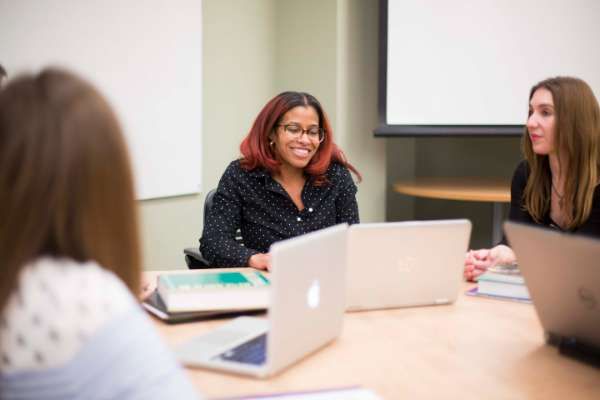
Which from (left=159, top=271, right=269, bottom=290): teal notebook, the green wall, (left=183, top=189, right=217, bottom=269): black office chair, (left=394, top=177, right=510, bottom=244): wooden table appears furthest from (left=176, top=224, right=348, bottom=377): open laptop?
(left=394, top=177, right=510, bottom=244): wooden table

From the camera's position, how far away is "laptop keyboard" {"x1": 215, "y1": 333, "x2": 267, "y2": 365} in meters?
1.21

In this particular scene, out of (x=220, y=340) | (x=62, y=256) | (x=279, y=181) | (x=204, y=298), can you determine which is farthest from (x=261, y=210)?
(x=62, y=256)

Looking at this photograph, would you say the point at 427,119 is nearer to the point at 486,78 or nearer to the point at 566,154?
the point at 486,78

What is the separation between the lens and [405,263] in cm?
157

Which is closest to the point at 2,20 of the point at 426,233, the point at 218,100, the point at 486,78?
the point at 218,100

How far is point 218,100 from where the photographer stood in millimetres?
3361

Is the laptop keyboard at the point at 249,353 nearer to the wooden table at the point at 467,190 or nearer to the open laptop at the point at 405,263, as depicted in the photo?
the open laptop at the point at 405,263

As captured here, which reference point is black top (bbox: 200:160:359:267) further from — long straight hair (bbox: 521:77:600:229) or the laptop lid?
the laptop lid

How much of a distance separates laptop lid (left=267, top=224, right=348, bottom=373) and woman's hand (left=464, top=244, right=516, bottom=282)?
0.63 m

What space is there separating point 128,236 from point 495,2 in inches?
124

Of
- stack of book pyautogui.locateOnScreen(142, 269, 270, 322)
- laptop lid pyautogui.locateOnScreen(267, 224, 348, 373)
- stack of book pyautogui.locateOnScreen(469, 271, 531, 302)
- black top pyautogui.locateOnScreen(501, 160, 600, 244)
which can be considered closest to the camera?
laptop lid pyautogui.locateOnScreen(267, 224, 348, 373)

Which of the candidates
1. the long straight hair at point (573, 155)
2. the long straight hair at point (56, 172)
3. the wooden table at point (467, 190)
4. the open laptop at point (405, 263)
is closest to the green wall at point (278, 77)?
the wooden table at point (467, 190)

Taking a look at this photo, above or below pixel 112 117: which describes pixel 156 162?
below

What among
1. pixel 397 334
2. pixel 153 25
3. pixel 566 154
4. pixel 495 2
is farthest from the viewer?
pixel 495 2
